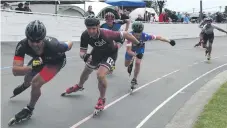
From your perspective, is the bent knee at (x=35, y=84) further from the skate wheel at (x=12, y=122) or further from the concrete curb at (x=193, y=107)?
the concrete curb at (x=193, y=107)

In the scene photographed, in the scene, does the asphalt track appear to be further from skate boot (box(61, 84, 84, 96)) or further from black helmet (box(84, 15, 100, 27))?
black helmet (box(84, 15, 100, 27))

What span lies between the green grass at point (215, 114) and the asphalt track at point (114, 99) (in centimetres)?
66

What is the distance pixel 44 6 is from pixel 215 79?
17.4 m

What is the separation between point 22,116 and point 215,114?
12.0 feet

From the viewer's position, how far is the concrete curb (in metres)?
7.83

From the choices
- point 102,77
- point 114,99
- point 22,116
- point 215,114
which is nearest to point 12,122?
point 22,116

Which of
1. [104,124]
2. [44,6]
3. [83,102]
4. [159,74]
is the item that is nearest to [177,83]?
[159,74]

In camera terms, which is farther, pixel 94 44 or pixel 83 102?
pixel 83 102

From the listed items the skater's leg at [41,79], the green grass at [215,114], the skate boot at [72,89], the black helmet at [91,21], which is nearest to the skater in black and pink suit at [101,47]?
the black helmet at [91,21]

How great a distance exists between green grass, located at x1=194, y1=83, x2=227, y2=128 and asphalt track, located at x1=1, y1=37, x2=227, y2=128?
66 cm

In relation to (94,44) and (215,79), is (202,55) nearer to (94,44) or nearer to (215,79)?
(215,79)

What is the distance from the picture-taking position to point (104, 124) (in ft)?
24.7

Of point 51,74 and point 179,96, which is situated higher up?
point 51,74

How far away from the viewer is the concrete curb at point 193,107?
783cm
